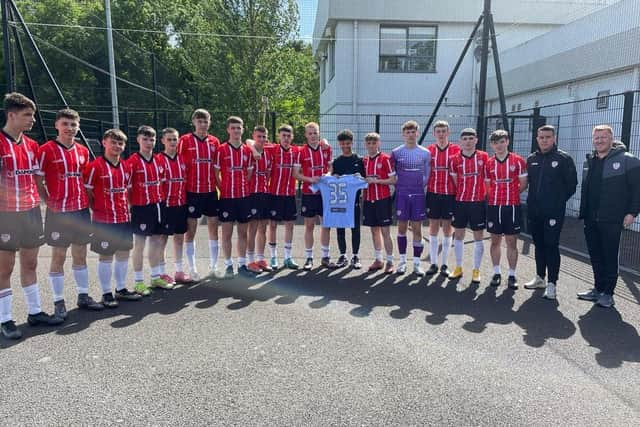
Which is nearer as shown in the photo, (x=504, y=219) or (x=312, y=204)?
(x=504, y=219)

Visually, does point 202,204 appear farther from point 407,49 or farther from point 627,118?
point 407,49

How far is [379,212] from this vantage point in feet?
22.7

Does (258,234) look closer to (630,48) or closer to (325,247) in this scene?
(325,247)

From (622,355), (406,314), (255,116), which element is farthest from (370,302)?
(255,116)

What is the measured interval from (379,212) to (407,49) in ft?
42.0

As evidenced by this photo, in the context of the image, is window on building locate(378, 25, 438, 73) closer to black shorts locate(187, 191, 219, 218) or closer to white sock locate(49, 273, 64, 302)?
black shorts locate(187, 191, 219, 218)

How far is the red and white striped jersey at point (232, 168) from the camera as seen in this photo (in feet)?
20.9

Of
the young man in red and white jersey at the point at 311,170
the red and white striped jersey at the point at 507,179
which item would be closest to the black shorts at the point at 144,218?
the young man in red and white jersey at the point at 311,170

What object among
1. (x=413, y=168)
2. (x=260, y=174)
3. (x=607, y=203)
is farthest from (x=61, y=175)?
(x=607, y=203)

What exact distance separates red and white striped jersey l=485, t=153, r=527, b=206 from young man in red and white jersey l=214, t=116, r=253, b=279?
3320 millimetres

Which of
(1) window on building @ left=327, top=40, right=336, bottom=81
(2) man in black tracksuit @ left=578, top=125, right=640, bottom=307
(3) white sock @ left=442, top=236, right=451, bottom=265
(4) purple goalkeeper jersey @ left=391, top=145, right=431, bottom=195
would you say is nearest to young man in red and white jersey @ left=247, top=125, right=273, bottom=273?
(4) purple goalkeeper jersey @ left=391, top=145, right=431, bottom=195

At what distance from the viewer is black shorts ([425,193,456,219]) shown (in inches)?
265

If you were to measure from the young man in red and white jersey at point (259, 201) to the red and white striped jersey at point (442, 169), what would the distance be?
2.40 meters

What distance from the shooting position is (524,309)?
5.42 metres
